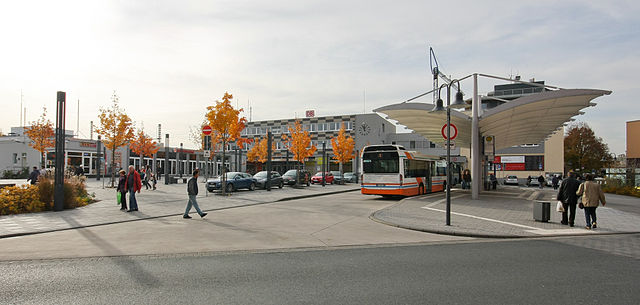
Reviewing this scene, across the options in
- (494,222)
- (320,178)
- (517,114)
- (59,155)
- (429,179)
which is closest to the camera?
(494,222)

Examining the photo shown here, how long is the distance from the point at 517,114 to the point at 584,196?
12.1 metres

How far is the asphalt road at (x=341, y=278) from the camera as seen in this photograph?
4883 millimetres

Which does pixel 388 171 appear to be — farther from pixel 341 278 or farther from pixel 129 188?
pixel 341 278

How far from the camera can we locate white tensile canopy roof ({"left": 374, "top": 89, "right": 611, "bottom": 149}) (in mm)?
18109

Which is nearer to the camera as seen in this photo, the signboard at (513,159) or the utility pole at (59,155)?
the utility pole at (59,155)

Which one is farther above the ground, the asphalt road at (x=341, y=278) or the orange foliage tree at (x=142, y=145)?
the orange foliage tree at (x=142, y=145)

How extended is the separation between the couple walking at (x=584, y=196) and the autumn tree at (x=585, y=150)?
5747 cm

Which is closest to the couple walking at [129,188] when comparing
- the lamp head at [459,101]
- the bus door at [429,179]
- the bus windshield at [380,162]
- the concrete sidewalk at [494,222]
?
the concrete sidewalk at [494,222]

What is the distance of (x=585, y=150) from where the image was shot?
61500mm

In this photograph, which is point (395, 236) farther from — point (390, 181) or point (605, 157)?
point (605, 157)

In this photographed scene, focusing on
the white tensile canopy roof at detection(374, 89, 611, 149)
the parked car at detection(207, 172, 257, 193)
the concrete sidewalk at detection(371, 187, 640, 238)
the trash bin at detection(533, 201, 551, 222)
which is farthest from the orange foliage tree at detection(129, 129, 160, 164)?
the trash bin at detection(533, 201, 551, 222)

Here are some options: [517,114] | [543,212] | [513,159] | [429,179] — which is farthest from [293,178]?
[513,159]

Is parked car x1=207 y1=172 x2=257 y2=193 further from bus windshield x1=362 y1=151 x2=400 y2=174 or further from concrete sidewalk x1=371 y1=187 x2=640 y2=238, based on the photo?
concrete sidewalk x1=371 y1=187 x2=640 y2=238

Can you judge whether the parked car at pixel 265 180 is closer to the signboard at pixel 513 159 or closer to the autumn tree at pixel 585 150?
the signboard at pixel 513 159
